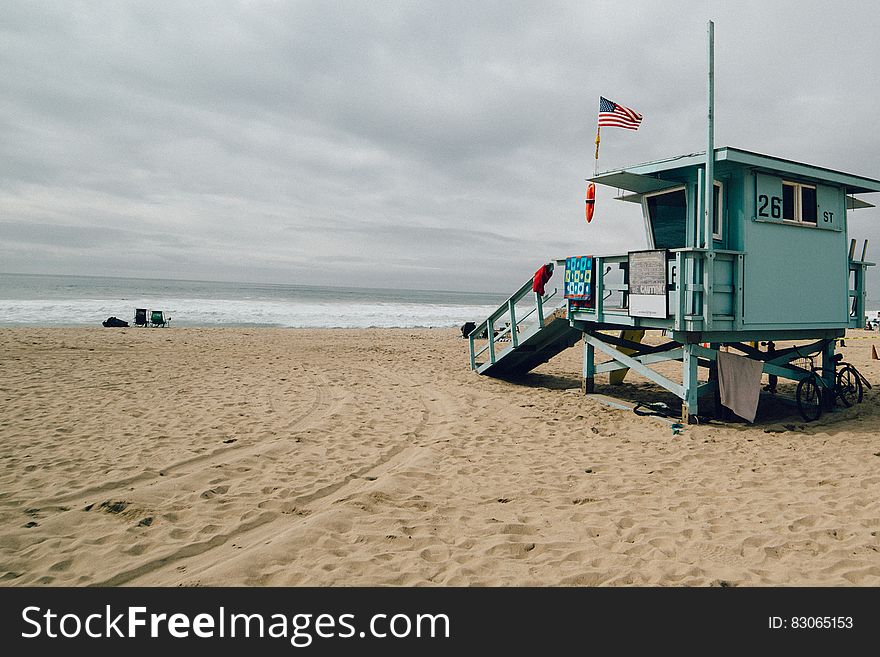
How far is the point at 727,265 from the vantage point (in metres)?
8.53

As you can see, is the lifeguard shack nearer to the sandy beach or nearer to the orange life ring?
the orange life ring

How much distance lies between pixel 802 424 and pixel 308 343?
1796 cm

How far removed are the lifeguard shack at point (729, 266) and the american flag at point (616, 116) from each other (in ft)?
3.31

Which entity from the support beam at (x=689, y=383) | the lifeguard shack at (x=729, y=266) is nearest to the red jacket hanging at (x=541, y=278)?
the lifeguard shack at (x=729, y=266)

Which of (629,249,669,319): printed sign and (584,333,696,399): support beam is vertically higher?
(629,249,669,319): printed sign

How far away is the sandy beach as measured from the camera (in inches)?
159

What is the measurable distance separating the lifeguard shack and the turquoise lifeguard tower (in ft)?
0.06

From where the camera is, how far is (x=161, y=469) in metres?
6.13

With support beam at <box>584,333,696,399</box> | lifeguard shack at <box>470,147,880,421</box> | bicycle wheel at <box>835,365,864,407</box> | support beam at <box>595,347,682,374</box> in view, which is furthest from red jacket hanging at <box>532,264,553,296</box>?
bicycle wheel at <box>835,365,864,407</box>

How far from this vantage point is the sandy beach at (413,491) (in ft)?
13.2

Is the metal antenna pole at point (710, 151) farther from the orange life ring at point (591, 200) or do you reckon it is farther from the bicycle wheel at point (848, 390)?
the bicycle wheel at point (848, 390)

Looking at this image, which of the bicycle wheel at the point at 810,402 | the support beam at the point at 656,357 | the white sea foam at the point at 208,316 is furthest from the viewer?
the white sea foam at the point at 208,316

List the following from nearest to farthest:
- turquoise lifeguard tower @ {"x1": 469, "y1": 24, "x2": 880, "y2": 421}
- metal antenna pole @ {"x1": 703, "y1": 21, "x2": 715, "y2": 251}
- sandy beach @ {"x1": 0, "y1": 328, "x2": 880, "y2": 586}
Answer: sandy beach @ {"x1": 0, "y1": 328, "x2": 880, "y2": 586}
metal antenna pole @ {"x1": 703, "y1": 21, "x2": 715, "y2": 251}
turquoise lifeguard tower @ {"x1": 469, "y1": 24, "x2": 880, "y2": 421}

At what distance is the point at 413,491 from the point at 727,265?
6407 millimetres
